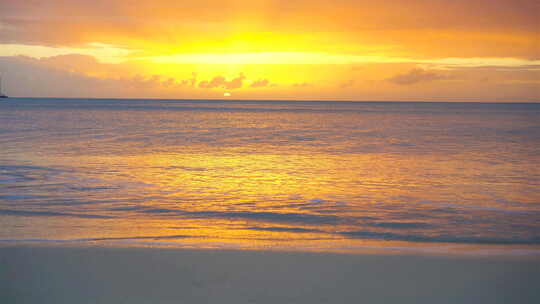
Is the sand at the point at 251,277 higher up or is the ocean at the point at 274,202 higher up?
the ocean at the point at 274,202

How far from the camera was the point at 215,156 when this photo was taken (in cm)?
1730

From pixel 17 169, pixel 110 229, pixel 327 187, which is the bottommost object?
pixel 110 229

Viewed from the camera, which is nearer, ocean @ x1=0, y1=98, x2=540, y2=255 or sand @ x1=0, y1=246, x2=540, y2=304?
sand @ x1=0, y1=246, x2=540, y2=304

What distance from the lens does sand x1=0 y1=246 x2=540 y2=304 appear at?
14.0 feet

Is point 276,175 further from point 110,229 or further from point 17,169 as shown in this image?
point 17,169

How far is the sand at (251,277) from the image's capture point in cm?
428

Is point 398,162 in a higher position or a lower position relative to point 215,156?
lower

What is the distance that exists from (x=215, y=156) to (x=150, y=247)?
38.7ft

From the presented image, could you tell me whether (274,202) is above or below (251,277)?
above

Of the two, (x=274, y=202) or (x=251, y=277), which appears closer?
(x=251, y=277)

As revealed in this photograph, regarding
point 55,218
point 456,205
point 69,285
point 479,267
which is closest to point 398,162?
point 456,205

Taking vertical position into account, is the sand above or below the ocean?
below

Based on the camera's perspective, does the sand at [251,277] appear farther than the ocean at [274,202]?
No

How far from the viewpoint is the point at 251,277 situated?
470 centimetres
